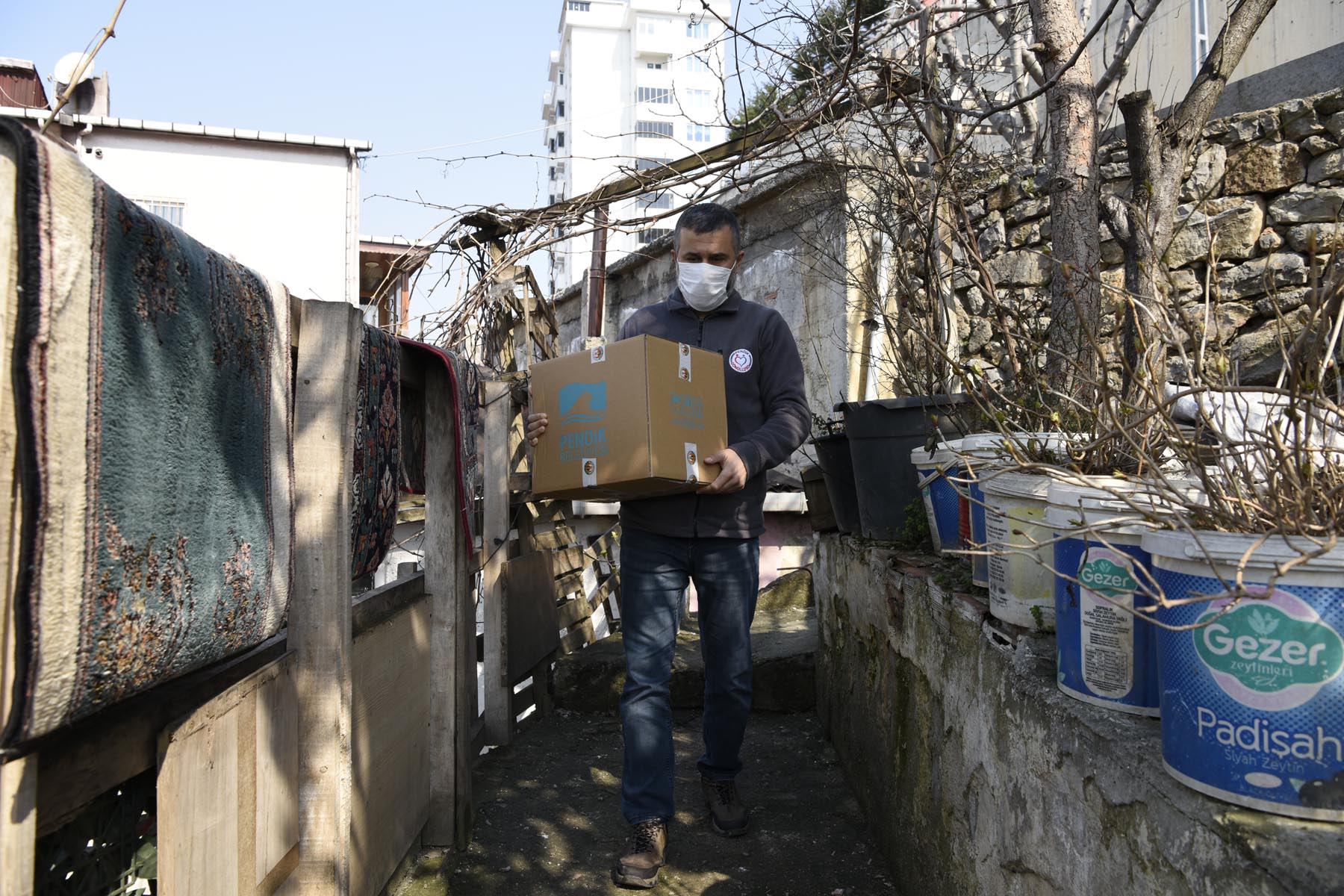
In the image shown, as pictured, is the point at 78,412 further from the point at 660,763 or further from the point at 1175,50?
the point at 1175,50

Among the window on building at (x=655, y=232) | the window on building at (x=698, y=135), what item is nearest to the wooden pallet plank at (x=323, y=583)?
the window on building at (x=655, y=232)

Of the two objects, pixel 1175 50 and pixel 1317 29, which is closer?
pixel 1317 29

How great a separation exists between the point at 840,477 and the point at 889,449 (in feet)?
2.24

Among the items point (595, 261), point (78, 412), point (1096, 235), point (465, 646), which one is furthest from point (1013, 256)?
point (78, 412)

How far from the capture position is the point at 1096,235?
10.8 feet

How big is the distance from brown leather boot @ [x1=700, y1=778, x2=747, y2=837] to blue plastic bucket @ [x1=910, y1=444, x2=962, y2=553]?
1140mm

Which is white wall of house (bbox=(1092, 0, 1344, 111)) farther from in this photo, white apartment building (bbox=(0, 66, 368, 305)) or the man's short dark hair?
white apartment building (bbox=(0, 66, 368, 305))

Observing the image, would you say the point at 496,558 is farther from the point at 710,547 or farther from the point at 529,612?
the point at 710,547

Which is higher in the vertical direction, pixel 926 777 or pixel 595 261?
pixel 595 261

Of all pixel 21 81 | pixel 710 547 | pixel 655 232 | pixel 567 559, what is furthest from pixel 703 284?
pixel 21 81

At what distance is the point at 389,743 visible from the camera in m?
2.60

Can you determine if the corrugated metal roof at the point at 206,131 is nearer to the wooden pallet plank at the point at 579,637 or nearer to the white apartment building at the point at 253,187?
the white apartment building at the point at 253,187

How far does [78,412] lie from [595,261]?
25.5 feet

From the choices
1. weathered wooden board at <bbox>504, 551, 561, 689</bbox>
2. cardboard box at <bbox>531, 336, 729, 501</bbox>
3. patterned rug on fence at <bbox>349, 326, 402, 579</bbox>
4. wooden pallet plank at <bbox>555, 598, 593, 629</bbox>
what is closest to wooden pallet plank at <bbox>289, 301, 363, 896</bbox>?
patterned rug on fence at <bbox>349, 326, 402, 579</bbox>
